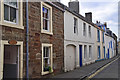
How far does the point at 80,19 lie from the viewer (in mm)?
17766

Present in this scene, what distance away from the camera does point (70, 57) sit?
15000mm

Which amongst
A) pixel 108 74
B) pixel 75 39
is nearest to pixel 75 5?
pixel 75 39

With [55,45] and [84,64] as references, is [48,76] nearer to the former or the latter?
[55,45]

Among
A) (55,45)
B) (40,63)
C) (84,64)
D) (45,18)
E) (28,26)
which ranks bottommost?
(84,64)

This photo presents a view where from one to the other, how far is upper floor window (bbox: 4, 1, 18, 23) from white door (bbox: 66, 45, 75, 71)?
7.25m

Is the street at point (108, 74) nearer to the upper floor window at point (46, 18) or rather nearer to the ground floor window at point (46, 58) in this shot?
the ground floor window at point (46, 58)

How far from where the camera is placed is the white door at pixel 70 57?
563 inches

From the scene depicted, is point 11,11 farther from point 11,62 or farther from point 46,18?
point 46,18

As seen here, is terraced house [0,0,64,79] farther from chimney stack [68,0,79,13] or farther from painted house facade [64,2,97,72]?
chimney stack [68,0,79,13]

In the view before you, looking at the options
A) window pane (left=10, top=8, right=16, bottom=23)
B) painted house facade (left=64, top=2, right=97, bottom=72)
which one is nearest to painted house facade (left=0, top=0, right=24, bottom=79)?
window pane (left=10, top=8, right=16, bottom=23)

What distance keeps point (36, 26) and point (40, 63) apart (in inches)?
85.1

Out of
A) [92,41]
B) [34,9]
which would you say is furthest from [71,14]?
[92,41]

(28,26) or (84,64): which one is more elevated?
(28,26)

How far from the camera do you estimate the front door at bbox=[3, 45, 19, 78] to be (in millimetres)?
8078
